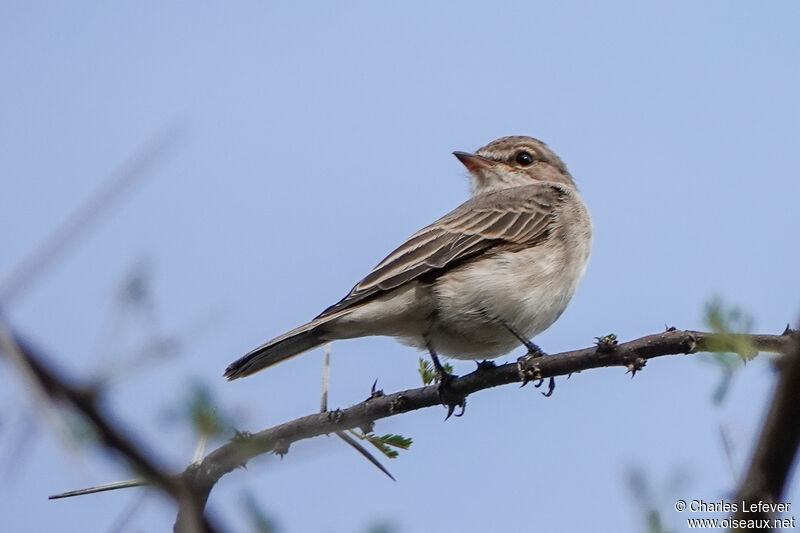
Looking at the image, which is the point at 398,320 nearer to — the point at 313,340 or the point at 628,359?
the point at 313,340

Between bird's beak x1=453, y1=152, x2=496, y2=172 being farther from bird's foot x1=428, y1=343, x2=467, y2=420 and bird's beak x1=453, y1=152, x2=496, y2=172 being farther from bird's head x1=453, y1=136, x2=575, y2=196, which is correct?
bird's foot x1=428, y1=343, x2=467, y2=420

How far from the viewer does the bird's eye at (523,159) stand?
12.4 metres

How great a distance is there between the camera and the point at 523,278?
894 centimetres

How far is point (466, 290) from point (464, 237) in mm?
862

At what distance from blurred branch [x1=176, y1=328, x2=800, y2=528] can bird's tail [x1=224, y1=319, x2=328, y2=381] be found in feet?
5.29

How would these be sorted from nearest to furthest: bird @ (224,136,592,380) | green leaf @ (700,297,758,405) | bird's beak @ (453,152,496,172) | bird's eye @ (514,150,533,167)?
green leaf @ (700,297,758,405)
bird @ (224,136,592,380)
bird's beak @ (453,152,496,172)
bird's eye @ (514,150,533,167)

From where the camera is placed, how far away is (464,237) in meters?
9.30

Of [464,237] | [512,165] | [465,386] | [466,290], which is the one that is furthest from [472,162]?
[465,386]

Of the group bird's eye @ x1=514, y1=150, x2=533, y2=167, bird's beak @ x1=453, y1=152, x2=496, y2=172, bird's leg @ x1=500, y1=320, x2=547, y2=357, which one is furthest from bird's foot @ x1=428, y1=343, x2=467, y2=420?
bird's eye @ x1=514, y1=150, x2=533, y2=167

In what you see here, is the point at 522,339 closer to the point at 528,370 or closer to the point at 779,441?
the point at 528,370

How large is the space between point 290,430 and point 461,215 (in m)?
5.43

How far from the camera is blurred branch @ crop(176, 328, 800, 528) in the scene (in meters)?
3.79

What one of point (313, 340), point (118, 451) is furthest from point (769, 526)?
point (313, 340)

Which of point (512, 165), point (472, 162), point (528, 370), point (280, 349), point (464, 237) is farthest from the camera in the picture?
point (512, 165)
